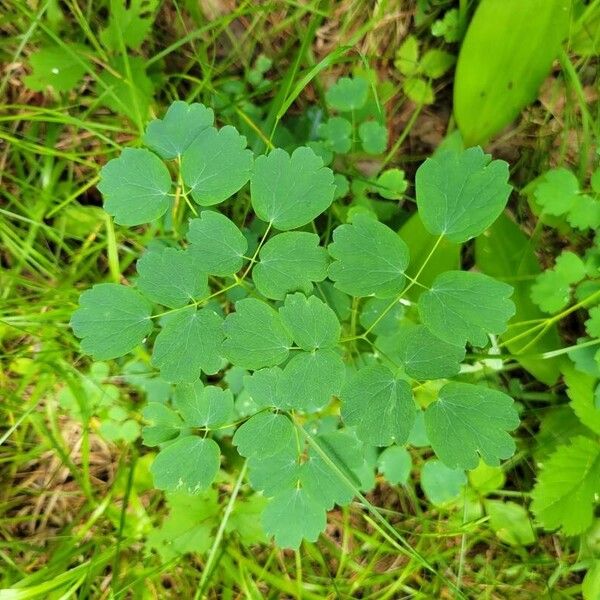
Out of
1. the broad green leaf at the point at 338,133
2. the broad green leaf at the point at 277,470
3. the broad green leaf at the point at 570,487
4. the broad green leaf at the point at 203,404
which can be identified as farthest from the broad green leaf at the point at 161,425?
the broad green leaf at the point at 570,487

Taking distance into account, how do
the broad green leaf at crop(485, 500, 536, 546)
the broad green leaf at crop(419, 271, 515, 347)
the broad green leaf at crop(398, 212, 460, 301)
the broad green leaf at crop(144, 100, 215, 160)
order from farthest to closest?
the broad green leaf at crop(485, 500, 536, 546), the broad green leaf at crop(398, 212, 460, 301), the broad green leaf at crop(144, 100, 215, 160), the broad green leaf at crop(419, 271, 515, 347)

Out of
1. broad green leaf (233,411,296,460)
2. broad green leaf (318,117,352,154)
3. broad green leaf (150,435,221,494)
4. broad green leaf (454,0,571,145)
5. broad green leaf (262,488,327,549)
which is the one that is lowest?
broad green leaf (262,488,327,549)

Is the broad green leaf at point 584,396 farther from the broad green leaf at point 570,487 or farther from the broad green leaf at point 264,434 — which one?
the broad green leaf at point 264,434

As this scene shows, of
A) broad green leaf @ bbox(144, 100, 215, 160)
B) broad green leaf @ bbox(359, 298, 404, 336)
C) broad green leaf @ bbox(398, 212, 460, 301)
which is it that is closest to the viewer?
broad green leaf @ bbox(144, 100, 215, 160)

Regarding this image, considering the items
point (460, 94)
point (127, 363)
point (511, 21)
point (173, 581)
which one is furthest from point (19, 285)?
point (511, 21)

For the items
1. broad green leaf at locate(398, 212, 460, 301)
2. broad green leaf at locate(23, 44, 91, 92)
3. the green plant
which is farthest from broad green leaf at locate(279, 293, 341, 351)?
broad green leaf at locate(23, 44, 91, 92)

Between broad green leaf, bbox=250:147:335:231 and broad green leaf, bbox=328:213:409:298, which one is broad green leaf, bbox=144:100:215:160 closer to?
broad green leaf, bbox=250:147:335:231
